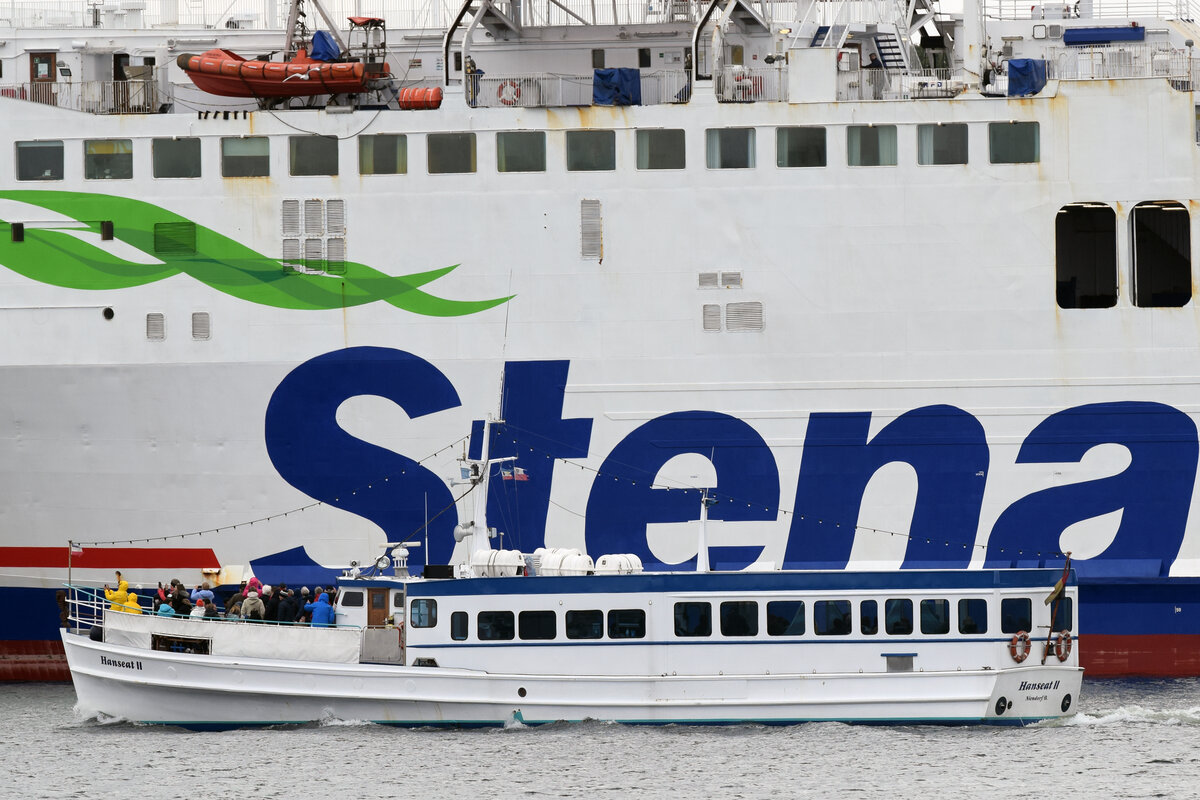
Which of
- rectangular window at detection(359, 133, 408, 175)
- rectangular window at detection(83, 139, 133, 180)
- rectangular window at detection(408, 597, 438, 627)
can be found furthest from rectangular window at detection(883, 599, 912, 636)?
rectangular window at detection(83, 139, 133, 180)

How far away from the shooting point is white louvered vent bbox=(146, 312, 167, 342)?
26062mm

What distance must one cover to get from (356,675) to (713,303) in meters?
7.60

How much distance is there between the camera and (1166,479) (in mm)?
25469

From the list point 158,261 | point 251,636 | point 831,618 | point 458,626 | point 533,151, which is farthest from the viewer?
point 158,261

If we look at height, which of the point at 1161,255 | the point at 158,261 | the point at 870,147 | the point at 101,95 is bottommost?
the point at 1161,255

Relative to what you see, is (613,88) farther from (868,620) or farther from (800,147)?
(868,620)

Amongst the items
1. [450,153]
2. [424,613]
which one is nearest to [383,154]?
[450,153]

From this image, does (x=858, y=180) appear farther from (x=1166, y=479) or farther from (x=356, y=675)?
(x=356, y=675)

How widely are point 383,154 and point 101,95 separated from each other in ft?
14.5

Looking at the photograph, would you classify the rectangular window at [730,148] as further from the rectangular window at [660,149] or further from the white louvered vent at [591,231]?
the white louvered vent at [591,231]

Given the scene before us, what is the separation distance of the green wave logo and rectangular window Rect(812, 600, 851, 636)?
25.0ft

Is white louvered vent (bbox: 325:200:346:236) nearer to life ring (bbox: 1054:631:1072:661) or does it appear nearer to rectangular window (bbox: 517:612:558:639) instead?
rectangular window (bbox: 517:612:558:639)

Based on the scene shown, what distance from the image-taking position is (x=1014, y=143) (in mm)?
25828

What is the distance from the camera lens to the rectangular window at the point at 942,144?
2580 centimetres
